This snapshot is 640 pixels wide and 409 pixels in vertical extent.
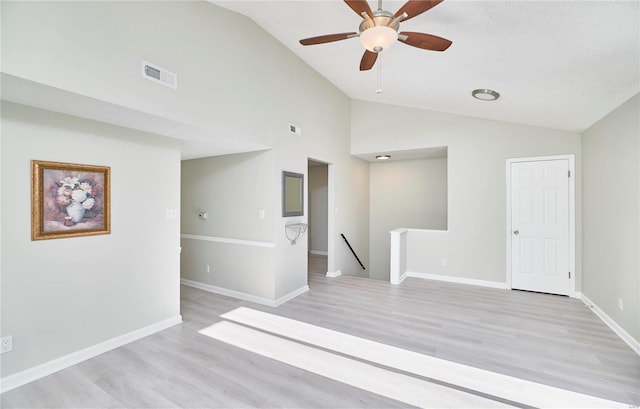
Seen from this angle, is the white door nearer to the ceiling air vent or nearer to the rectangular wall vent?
the rectangular wall vent

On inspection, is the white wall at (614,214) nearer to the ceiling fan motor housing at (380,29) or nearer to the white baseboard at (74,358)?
the ceiling fan motor housing at (380,29)

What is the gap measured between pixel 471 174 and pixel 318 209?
4.25 meters

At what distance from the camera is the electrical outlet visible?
220 centimetres

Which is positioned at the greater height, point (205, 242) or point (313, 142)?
point (313, 142)

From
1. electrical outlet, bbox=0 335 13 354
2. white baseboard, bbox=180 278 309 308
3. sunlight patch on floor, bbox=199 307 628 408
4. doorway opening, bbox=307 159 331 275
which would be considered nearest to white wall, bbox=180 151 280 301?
white baseboard, bbox=180 278 309 308

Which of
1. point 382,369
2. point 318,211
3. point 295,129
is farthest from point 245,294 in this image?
point 318,211

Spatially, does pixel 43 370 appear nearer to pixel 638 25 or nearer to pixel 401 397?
pixel 401 397

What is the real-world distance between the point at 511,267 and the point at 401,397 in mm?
3639

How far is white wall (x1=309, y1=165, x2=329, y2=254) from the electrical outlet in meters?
6.42

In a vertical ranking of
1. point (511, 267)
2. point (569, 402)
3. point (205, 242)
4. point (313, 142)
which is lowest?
point (569, 402)

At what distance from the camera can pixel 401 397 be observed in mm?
2129

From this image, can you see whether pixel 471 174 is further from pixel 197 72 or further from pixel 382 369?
pixel 197 72

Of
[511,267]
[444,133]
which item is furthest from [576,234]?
[444,133]

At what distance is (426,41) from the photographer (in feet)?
7.38
